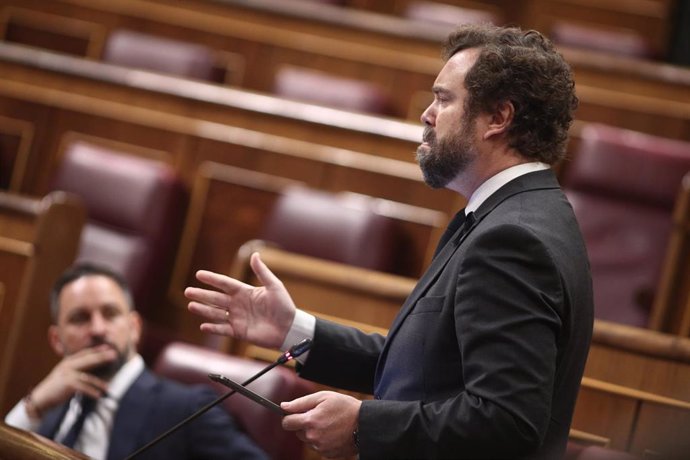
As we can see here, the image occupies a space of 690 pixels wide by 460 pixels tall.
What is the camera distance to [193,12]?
1.34 metres

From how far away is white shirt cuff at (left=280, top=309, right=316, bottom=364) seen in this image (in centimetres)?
54

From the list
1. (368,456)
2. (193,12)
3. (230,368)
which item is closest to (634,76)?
(193,12)

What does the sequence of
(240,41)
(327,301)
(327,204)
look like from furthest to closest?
(240,41) < (327,204) < (327,301)

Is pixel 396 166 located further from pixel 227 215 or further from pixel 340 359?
pixel 340 359

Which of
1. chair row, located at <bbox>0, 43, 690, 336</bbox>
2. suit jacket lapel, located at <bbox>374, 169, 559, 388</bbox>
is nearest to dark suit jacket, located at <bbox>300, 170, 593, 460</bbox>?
suit jacket lapel, located at <bbox>374, 169, 559, 388</bbox>

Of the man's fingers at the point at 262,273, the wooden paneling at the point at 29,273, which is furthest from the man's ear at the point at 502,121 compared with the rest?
the wooden paneling at the point at 29,273

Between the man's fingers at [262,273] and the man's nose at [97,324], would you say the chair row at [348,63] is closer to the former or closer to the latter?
the man's nose at [97,324]

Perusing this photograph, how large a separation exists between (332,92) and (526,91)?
29.5 inches

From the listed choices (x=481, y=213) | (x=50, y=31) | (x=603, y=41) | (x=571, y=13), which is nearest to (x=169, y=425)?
(x=481, y=213)

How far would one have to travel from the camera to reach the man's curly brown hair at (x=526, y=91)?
0.48 metres

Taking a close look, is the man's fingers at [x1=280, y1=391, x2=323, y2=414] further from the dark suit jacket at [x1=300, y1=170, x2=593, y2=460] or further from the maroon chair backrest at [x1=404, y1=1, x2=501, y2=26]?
the maroon chair backrest at [x1=404, y1=1, x2=501, y2=26]

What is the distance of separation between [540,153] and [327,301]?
346 mm

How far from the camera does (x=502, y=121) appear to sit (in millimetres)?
487

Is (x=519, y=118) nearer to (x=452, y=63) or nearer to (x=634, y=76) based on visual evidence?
(x=452, y=63)
